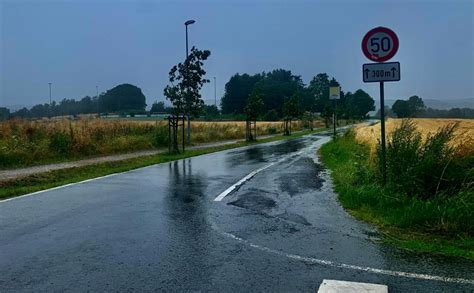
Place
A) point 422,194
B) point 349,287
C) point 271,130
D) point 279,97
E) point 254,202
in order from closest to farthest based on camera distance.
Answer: point 349,287, point 422,194, point 254,202, point 271,130, point 279,97

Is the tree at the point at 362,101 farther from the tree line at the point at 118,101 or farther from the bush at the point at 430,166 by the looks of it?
the bush at the point at 430,166

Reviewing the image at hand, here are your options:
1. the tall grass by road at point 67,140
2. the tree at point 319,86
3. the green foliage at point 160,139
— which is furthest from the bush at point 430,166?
the tree at point 319,86

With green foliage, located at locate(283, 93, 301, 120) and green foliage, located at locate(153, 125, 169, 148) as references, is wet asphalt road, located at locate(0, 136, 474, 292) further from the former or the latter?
green foliage, located at locate(283, 93, 301, 120)

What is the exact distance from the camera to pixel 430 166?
24.3 feet

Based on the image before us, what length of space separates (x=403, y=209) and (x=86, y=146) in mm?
16438

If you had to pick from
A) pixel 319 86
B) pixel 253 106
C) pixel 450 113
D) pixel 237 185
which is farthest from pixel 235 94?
pixel 237 185

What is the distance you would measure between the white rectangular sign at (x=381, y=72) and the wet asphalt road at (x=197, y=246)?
261 centimetres

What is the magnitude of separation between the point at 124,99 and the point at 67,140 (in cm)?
8749

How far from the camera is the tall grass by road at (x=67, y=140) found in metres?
16.5

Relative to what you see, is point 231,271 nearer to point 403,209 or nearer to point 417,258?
point 417,258

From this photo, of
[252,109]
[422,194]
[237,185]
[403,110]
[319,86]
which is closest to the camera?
[422,194]

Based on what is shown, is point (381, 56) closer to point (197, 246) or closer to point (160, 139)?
point (197, 246)

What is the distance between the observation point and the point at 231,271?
15.2 feet

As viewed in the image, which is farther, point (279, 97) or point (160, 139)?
point (279, 97)
